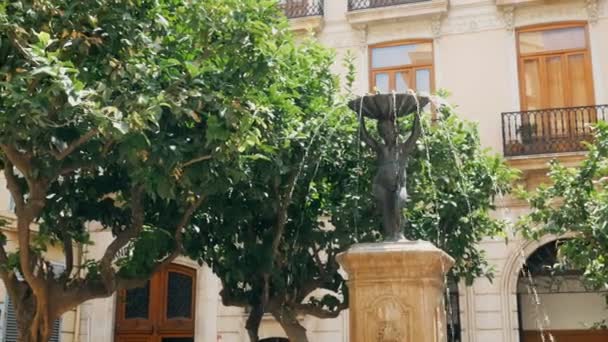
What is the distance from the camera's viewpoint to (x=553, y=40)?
624 inches

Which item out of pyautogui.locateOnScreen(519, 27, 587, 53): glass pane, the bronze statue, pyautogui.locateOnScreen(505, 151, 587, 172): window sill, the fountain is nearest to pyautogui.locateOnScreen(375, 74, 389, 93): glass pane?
pyautogui.locateOnScreen(519, 27, 587, 53): glass pane

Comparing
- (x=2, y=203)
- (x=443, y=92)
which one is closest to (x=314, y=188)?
(x=443, y=92)

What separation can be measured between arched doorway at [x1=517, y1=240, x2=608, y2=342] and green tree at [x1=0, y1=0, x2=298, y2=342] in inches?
313

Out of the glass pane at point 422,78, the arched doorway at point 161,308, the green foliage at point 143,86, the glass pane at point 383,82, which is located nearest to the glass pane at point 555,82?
the glass pane at point 422,78

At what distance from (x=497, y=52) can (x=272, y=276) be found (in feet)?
25.2

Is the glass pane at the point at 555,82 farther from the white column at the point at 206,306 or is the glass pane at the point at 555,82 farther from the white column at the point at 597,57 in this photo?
the white column at the point at 206,306

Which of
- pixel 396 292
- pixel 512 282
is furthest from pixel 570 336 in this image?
pixel 396 292

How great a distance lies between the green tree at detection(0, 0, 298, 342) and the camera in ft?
24.3

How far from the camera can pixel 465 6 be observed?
16.4 m

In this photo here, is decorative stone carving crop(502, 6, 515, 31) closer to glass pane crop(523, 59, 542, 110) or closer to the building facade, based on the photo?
the building facade

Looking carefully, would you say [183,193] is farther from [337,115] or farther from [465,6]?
[465,6]

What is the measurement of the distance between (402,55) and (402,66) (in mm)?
251

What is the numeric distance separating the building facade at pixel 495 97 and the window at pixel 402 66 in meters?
0.02

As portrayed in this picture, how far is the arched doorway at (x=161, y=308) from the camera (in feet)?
57.4
